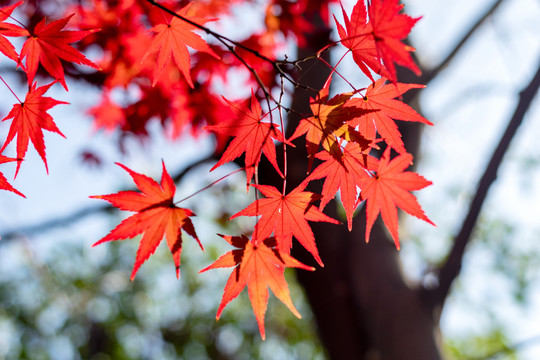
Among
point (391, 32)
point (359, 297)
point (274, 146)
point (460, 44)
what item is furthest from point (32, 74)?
point (460, 44)

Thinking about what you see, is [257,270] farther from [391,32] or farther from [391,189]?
[391,32]

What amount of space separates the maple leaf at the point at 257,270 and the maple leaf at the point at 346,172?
6.0 inches

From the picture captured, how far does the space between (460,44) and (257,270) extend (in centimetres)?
197

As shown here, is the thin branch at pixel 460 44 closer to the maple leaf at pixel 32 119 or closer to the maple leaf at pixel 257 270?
the maple leaf at pixel 257 270

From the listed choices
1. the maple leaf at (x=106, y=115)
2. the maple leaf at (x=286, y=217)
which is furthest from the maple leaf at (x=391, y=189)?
the maple leaf at (x=106, y=115)

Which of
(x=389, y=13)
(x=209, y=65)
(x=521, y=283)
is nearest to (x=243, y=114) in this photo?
(x=389, y=13)

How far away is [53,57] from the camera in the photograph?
0.93m

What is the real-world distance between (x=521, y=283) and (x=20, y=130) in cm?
846

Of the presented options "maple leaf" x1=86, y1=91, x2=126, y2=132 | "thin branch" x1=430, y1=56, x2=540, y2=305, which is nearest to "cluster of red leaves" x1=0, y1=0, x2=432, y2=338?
"thin branch" x1=430, y1=56, x2=540, y2=305

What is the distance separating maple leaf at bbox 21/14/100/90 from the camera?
0.89 meters

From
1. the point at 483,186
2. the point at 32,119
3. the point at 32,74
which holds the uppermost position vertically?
the point at 32,74

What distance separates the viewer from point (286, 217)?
2.96 ft

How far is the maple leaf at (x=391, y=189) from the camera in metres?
0.81

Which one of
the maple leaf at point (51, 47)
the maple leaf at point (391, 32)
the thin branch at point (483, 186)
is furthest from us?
the thin branch at point (483, 186)
